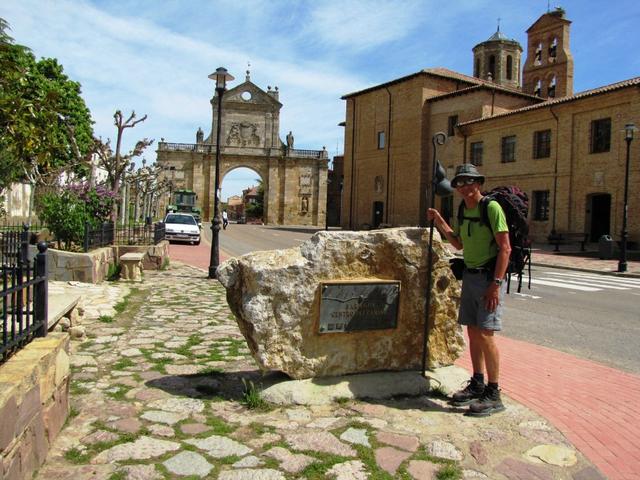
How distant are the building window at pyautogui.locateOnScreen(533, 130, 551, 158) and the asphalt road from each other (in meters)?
15.6

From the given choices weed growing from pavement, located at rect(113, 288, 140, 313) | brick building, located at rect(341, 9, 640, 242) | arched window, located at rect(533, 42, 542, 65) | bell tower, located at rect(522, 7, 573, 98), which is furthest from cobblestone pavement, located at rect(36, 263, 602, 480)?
arched window, located at rect(533, 42, 542, 65)

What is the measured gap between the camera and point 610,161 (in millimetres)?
25078

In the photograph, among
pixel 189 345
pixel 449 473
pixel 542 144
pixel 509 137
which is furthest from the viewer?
pixel 509 137

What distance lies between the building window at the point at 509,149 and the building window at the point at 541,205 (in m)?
2.62

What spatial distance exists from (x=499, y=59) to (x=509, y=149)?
27.9 m

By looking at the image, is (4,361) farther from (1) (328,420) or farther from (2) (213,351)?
(2) (213,351)

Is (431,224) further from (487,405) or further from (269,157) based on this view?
(269,157)

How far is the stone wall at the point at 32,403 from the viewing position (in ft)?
8.37

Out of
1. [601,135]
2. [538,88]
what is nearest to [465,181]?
[601,135]

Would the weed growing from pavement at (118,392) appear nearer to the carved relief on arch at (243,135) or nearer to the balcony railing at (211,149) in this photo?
the balcony railing at (211,149)

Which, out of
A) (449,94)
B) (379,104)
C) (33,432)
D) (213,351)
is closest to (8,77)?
(213,351)

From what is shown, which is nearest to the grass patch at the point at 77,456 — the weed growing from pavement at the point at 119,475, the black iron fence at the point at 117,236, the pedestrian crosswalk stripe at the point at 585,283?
the weed growing from pavement at the point at 119,475

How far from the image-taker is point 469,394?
4203mm

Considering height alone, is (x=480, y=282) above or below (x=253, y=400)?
above
